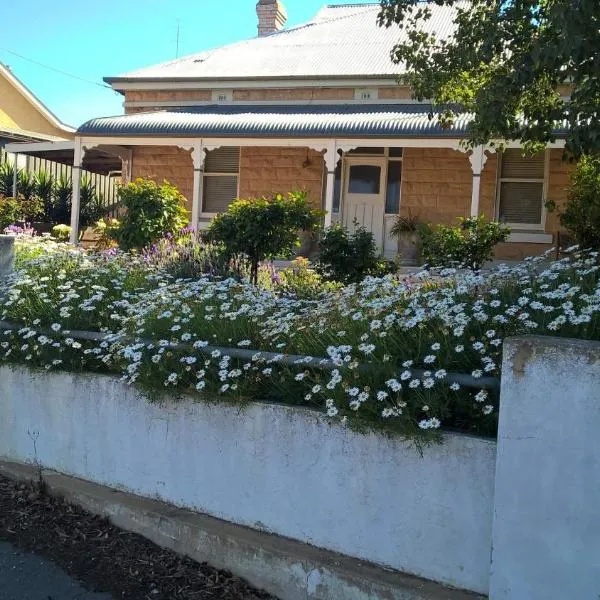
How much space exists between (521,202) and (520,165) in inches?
29.0

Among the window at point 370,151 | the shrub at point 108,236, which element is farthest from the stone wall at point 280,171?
the shrub at point 108,236

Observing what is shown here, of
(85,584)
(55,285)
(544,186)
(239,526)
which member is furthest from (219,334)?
(544,186)

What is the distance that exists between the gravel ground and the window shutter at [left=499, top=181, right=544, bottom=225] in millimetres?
11611

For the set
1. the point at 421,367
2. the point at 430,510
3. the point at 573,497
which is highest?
the point at 421,367

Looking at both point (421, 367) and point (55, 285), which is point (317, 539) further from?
point (55, 285)

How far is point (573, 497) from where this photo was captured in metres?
3.12

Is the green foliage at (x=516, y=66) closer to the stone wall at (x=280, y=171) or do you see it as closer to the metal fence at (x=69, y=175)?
the stone wall at (x=280, y=171)

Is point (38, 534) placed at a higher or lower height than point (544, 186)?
lower

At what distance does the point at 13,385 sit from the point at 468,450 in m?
3.66

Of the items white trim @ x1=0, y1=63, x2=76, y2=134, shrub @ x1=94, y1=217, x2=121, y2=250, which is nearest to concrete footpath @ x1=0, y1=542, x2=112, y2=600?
shrub @ x1=94, y1=217, x2=121, y2=250

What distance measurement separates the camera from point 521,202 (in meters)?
14.9

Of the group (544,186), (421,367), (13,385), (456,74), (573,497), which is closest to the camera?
(573,497)

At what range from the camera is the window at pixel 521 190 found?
579 inches

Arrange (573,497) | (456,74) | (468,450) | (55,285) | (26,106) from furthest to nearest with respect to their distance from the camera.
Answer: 1. (26,106)
2. (456,74)
3. (55,285)
4. (468,450)
5. (573,497)
